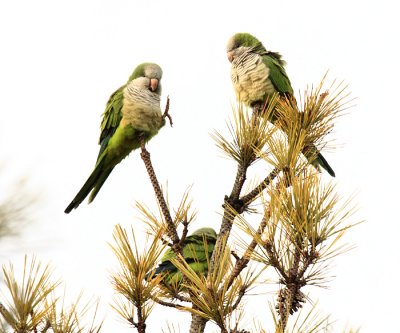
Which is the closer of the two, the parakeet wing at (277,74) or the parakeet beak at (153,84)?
the parakeet wing at (277,74)

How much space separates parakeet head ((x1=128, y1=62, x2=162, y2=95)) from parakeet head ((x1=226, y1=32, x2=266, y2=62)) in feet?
2.01

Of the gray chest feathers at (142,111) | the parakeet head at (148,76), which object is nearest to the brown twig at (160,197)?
the gray chest feathers at (142,111)

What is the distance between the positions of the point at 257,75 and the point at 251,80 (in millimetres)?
59

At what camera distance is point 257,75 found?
403 cm

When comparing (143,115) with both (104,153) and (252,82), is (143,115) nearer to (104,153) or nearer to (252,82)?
(104,153)

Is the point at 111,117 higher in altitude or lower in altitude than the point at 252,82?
lower

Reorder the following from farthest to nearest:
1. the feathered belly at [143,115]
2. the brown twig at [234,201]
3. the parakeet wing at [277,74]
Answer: the parakeet wing at [277,74] < the feathered belly at [143,115] < the brown twig at [234,201]

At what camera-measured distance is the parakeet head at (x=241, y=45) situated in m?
4.52

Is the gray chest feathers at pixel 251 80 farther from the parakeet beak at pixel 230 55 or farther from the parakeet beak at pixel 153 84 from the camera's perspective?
the parakeet beak at pixel 153 84

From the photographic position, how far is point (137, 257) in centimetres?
217

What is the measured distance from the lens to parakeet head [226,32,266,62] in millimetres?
4523

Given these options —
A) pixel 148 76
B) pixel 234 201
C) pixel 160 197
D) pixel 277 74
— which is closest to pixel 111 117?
pixel 148 76

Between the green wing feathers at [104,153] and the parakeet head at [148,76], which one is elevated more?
the parakeet head at [148,76]

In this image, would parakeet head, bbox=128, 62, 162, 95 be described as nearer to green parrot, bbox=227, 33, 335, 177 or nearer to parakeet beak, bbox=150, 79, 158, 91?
parakeet beak, bbox=150, 79, 158, 91
